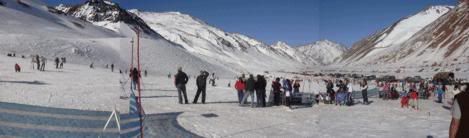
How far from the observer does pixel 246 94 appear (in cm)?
2445

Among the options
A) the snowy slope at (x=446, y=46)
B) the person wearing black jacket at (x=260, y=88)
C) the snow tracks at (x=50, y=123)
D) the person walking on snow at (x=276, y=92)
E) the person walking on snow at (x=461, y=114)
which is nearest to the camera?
the person walking on snow at (x=461, y=114)

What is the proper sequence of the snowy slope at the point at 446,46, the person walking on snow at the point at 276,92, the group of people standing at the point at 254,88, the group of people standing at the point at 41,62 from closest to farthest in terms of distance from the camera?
1. the group of people standing at the point at 254,88
2. the person walking on snow at the point at 276,92
3. the group of people standing at the point at 41,62
4. the snowy slope at the point at 446,46

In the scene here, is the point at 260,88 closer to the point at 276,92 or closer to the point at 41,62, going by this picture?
the point at 276,92

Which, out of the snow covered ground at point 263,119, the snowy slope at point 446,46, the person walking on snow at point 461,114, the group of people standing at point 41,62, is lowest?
the snow covered ground at point 263,119

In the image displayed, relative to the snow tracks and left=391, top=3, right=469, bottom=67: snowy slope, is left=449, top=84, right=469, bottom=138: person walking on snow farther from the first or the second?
left=391, top=3, right=469, bottom=67: snowy slope

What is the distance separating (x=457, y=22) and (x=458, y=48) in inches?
1814

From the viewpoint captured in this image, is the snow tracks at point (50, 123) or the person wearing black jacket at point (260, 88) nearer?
the snow tracks at point (50, 123)

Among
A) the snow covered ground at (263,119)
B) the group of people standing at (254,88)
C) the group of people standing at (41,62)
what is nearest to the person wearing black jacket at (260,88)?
the group of people standing at (254,88)

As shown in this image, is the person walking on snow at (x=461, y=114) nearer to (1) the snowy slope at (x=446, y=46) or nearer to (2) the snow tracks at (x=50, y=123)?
(2) the snow tracks at (x=50, y=123)

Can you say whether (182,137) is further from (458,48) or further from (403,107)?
(458,48)

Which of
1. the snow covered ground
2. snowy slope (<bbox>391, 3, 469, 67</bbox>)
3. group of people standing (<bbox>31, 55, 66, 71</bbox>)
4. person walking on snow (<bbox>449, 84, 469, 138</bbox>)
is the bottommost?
the snow covered ground

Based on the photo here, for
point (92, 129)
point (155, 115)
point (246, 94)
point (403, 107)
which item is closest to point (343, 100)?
point (403, 107)

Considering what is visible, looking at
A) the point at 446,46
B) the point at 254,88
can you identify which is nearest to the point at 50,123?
the point at 254,88

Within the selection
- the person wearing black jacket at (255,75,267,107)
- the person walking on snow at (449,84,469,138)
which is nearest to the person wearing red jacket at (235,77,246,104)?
the person wearing black jacket at (255,75,267,107)
